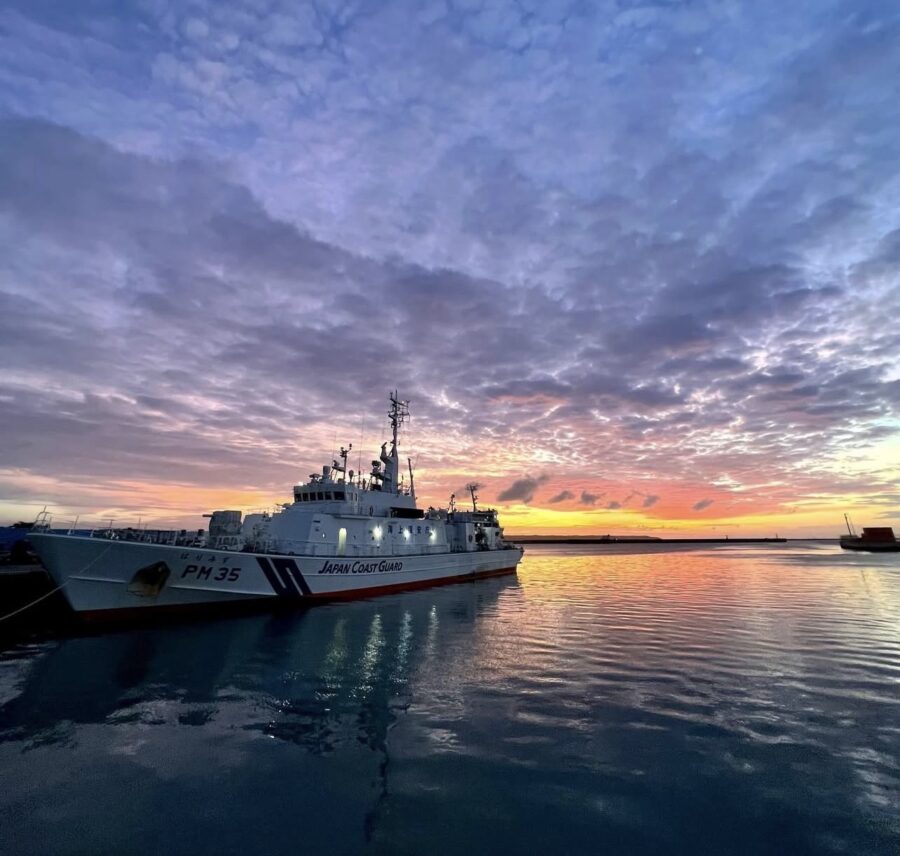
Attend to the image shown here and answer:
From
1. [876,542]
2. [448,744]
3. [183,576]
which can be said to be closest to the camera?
[448,744]

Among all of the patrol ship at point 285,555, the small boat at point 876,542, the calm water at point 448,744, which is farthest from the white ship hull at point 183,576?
the small boat at point 876,542

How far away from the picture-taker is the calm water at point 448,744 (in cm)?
639

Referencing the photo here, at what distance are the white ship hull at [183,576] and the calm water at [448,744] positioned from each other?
3.18 meters

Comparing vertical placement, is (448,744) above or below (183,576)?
below

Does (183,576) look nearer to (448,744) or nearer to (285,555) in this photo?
(285,555)

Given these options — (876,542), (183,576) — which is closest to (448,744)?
(183,576)

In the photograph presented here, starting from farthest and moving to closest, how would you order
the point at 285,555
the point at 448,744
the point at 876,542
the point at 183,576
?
the point at 876,542, the point at 285,555, the point at 183,576, the point at 448,744

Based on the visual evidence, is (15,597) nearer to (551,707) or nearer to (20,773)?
(20,773)

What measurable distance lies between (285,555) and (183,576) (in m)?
4.81

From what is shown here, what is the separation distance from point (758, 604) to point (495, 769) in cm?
2728

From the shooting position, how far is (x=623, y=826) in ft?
21.1

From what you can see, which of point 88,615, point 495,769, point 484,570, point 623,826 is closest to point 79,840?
point 495,769

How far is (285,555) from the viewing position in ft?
82.9

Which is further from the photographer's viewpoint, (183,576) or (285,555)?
(285,555)
